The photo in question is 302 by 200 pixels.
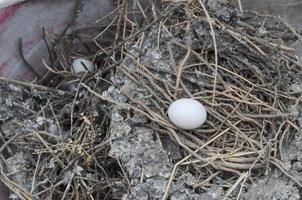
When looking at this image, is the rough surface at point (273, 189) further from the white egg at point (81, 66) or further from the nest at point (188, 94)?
the white egg at point (81, 66)

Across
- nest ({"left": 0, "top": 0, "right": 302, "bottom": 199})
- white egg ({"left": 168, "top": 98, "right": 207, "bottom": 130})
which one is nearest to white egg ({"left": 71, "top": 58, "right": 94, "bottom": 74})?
nest ({"left": 0, "top": 0, "right": 302, "bottom": 199})

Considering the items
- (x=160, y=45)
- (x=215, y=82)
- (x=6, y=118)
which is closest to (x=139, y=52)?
(x=160, y=45)

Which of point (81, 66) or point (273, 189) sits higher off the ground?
point (81, 66)

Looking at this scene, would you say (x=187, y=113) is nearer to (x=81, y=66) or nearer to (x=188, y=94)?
(x=188, y=94)

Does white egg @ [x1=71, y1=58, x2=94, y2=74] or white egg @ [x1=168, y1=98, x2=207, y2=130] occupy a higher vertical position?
white egg @ [x1=71, y1=58, x2=94, y2=74]

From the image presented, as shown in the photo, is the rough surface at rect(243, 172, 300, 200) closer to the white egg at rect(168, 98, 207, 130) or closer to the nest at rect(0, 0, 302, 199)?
the nest at rect(0, 0, 302, 199)

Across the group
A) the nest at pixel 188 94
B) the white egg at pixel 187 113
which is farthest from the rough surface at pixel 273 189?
the white egg at pixel 187 113

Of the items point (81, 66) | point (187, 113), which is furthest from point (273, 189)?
point (81, 66)
